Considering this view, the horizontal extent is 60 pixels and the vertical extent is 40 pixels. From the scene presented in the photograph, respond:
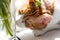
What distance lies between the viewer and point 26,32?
2.43 ft

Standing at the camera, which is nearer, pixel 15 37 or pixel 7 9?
pixel 7 9

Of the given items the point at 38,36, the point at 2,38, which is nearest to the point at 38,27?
the point at 38,36

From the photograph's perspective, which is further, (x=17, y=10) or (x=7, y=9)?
(x=17, y=10)

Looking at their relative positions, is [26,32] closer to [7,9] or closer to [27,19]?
[27,19]

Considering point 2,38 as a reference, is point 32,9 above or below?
above

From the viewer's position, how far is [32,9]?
0.72m

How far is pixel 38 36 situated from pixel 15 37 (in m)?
0.09

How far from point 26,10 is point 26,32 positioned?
0.09 m

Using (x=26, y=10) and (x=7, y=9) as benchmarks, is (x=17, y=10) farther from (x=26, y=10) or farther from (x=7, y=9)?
(x=7, y=9)

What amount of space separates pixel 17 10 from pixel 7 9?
0.47 ft

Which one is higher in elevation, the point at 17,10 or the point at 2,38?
the point at 17,10

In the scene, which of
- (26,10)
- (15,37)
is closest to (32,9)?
(26,10)

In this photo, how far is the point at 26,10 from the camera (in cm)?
72

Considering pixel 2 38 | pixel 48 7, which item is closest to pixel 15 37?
pixel 2 38
